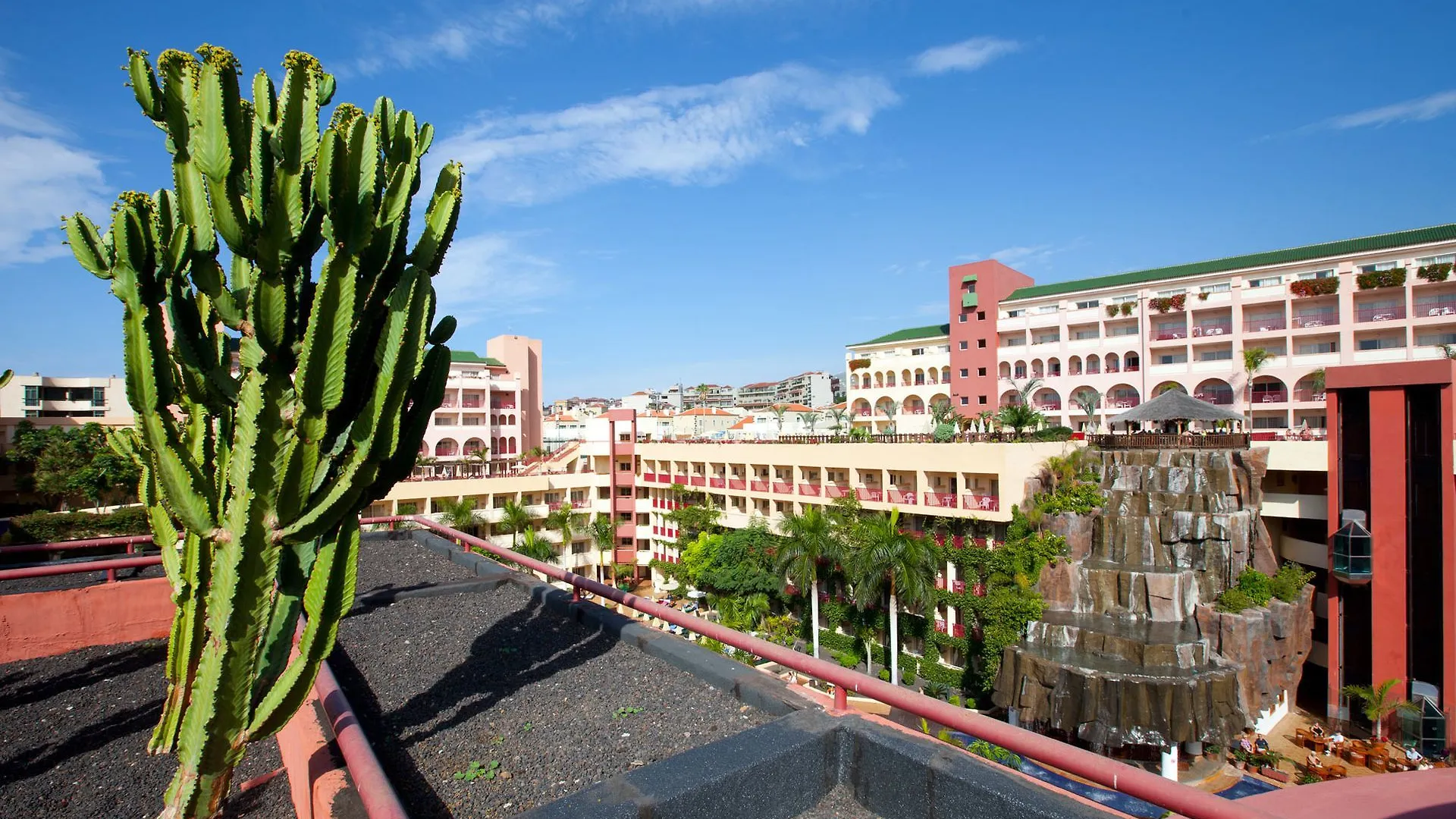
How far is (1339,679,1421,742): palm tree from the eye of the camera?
754 inches

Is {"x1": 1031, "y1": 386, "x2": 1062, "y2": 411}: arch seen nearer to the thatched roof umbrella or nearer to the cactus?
the thatched roof umbrella

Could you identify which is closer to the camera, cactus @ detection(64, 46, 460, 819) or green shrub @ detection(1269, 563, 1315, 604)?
cactus @ detection(64, 46, 460, 819)

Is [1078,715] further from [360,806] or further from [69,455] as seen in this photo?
[69,455]

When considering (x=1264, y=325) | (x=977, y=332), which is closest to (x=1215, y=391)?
(x=1264, y=325)

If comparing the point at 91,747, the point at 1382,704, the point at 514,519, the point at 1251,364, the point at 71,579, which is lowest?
the point at 1382,704

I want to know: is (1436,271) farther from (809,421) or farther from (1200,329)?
(809,421)

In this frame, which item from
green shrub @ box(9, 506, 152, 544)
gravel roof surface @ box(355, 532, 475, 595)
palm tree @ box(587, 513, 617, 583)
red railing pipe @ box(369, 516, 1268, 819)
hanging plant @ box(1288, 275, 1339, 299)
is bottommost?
palm tree @ box(587, 513, 617, 583)

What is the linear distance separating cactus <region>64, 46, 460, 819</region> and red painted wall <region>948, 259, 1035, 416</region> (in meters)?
40.3

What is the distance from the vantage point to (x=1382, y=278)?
3053cm

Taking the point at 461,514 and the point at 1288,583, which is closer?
the point at 1288,583

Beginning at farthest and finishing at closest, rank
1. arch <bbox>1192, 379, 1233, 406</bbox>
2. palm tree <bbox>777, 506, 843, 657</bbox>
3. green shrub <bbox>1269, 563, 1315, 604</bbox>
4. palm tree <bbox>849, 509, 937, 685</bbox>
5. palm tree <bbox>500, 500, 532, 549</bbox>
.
Answer: arch <bbox>1192, 379, 1233, 406</bbox>, palm tree <bbox>500, 500, 532, 549</bbox>, palm tree <bbox>777, 506, 843, 657</bbox>, palm tree <bbox>849, 509, 937, 685</bbox>, green shrub <bbox>1269, 563, 1315, 604</bbox>

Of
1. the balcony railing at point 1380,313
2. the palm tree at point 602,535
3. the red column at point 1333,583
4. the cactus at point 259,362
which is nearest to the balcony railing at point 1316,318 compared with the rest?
the balcony railing at point 1380,313

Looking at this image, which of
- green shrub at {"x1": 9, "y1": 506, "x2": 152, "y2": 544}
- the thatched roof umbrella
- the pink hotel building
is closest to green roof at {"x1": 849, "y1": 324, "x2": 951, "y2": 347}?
the pink hotel building

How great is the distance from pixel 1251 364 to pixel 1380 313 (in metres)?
5.38
